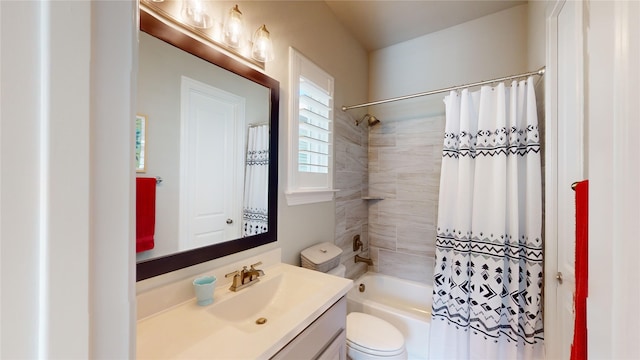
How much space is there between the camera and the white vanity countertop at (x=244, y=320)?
71 cm

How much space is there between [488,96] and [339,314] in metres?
1.69

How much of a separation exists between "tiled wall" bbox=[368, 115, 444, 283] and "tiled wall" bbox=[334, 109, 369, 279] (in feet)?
0.38

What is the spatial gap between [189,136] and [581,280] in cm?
131

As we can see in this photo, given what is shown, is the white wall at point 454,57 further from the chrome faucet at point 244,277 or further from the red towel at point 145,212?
the red towel at point 145,212

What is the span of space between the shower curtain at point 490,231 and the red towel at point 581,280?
41.1 inches

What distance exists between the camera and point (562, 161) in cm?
124

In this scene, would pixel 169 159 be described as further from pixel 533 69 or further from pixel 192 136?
pixel 533 69
